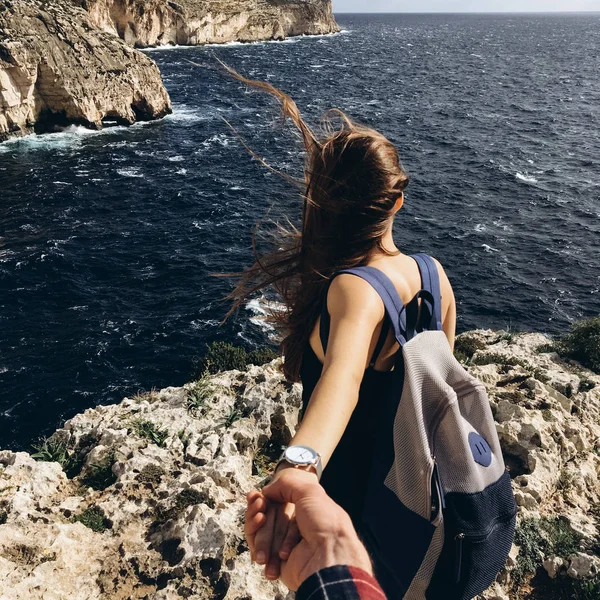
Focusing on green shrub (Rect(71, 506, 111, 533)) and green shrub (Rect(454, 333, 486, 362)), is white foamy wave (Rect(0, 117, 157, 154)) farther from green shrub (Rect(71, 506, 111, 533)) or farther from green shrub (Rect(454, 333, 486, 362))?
green shrub (Rect(71, 506, 111, 533))

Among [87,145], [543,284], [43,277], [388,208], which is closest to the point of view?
[388,208]

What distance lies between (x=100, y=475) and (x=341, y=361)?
610cm

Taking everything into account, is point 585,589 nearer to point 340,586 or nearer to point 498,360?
point 340,586

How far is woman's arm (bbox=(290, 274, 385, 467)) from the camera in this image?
2.28 m

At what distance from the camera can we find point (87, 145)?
47719mm

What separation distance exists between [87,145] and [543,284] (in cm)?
3967

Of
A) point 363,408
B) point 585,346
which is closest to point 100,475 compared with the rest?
point 363,408

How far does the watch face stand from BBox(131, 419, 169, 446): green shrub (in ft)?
20.5

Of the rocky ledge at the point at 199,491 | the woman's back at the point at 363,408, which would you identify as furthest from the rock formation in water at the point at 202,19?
the woman's back at the point at 363,408

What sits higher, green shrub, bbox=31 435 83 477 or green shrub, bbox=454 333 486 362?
green shrub, bbox=31 435 83 477

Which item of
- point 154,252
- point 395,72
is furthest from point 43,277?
point 395,72

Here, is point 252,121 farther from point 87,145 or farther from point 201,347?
point 201,347

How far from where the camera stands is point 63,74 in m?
46.9

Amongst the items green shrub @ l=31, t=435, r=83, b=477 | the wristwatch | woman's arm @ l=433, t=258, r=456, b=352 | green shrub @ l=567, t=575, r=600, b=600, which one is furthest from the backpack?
green shrub @ l=31, t=435, r=83, b=477
